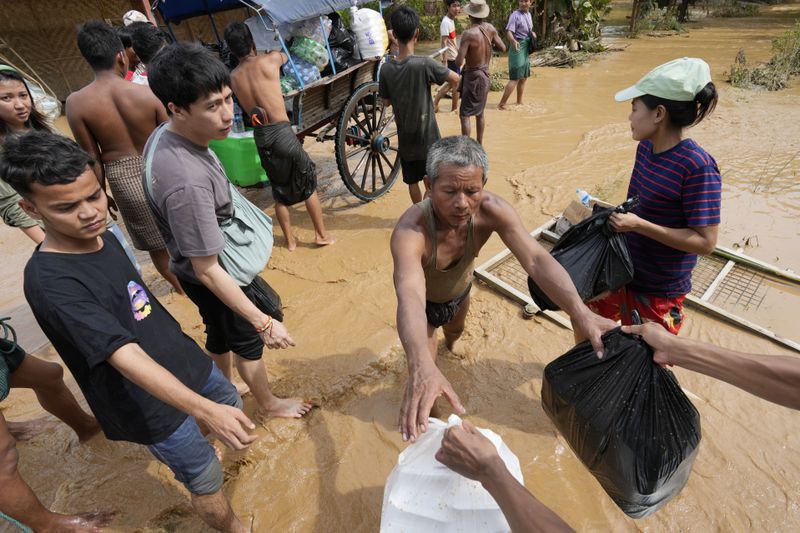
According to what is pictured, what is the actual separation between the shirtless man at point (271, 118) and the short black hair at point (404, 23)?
100 centimetres

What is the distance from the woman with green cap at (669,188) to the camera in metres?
1.83

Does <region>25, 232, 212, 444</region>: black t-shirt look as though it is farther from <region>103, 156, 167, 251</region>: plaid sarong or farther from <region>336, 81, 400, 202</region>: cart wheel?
<region>336, 81, 400, 202</region>: cart wheel

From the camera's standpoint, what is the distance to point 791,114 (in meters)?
6.78

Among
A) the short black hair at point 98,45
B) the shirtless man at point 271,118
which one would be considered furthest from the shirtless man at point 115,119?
the shirtless man at point 271,118

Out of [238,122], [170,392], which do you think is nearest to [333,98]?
[238,122]

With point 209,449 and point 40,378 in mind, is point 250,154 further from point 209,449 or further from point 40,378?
point 209,449

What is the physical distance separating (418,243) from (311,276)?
7.21ft

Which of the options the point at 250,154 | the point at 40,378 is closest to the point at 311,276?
the point at 250,154

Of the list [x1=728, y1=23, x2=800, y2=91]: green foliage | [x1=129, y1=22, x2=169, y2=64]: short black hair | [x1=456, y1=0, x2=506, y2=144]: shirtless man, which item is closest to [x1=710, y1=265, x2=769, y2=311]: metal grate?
[x1=456, y1=0, x2=506, y2=144]: shirtless man

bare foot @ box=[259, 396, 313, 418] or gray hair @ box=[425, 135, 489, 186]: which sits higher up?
gray hair @ box=[425, 135, 489, 186]

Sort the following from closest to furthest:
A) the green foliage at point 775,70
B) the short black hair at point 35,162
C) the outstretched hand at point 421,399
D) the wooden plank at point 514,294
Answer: the outstretched hand at point 421,399, the short black hair at point 35,162, the wooden plank at point 514,294, the green foliage at point 775,70

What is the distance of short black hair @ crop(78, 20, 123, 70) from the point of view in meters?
2.67

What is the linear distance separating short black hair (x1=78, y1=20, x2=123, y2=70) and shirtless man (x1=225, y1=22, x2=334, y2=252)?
80 centimetres

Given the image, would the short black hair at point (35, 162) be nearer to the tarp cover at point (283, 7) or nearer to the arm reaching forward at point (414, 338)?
the arm reaching forward at point (414, 338)
